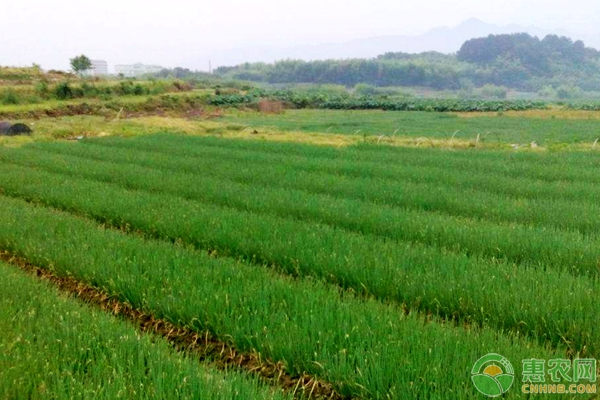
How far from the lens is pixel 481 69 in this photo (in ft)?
416

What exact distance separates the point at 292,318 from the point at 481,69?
435ft

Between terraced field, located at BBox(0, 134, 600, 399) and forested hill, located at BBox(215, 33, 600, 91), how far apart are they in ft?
366

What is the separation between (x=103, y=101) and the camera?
40.0m

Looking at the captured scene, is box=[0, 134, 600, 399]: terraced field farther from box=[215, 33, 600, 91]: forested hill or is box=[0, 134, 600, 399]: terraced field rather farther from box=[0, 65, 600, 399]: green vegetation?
box=[215, 33, 600, 91]: forested hill

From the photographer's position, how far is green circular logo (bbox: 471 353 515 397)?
3.18 metres

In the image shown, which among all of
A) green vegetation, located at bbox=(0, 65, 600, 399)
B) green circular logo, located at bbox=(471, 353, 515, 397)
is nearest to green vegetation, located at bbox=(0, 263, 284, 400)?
green vegetation, located at bbox=(0, 65, 600, 399)

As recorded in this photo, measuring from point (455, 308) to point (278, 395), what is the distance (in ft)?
6.74

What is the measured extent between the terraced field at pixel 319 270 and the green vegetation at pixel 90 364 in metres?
0.02

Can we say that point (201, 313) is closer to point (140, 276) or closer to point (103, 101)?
point (140, 276)

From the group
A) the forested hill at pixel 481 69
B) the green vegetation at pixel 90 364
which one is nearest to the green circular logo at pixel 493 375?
the green vegetation at pixel 90 364

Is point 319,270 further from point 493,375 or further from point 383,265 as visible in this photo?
point 493,375

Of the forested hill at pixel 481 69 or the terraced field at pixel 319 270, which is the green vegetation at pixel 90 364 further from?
the forested hill at pixel 481 69

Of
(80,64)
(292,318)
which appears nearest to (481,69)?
(80,64)

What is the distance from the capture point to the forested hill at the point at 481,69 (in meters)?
119
